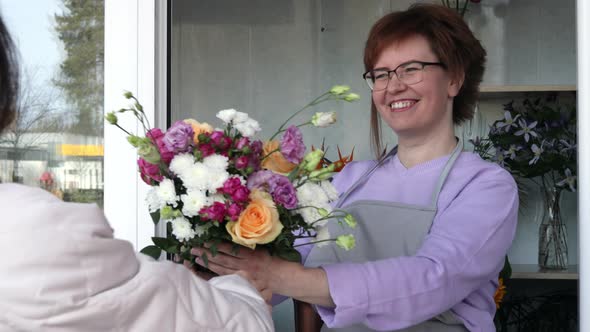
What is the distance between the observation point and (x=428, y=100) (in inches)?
65.9

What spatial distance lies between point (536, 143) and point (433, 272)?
2.02 metres

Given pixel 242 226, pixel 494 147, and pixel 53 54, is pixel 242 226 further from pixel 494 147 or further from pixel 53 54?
pixel 494 147

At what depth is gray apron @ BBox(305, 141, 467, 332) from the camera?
5.21 ft

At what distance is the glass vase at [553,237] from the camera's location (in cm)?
326

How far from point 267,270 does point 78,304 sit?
0.63 meters

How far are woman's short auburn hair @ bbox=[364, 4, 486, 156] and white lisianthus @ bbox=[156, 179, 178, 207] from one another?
70 centimetres

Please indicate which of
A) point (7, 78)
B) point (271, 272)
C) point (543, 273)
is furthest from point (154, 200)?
point (543, 273)

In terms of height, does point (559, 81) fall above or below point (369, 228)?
above

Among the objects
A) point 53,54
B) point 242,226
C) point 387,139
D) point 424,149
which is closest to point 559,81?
point 387,139

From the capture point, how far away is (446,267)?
56.0 inches

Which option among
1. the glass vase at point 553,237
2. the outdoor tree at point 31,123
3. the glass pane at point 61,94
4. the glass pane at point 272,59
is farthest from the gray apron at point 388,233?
the glass pane at point 272,59

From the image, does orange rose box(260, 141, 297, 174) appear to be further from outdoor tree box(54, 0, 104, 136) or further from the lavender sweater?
outdoor tree box(54, 0, 104, 136)

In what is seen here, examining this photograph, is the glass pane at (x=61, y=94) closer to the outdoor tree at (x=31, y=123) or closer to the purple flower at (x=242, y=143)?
the outdoor tree at (x=31, y=123)

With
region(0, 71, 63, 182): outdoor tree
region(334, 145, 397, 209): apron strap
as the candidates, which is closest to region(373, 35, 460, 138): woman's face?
region(334, 145, 397, 209): apron strap
